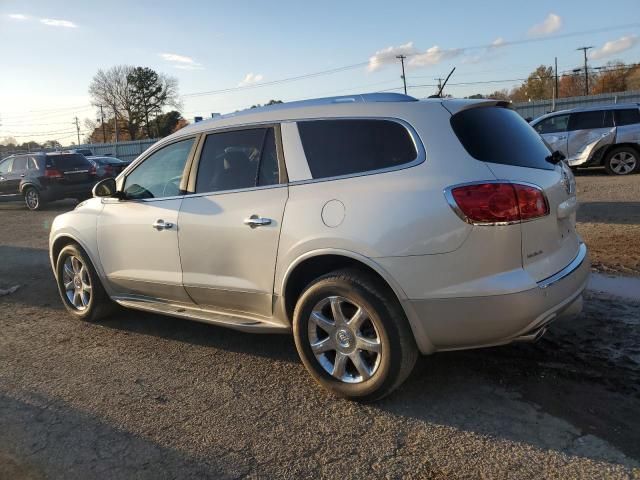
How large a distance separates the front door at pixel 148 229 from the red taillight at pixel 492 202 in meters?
2.20

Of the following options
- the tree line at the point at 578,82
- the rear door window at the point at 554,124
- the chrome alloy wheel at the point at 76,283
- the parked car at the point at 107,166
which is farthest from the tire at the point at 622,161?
the tree line at the point at 578,82

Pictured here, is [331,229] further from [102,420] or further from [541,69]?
[541,69]

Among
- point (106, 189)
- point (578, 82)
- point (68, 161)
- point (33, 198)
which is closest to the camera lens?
point (106, 189)

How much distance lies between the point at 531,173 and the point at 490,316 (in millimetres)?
890

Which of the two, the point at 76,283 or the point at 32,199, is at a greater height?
the point at 32,199

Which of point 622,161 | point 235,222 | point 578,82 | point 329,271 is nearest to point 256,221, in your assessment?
point 235,222

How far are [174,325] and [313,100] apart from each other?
8.19ft

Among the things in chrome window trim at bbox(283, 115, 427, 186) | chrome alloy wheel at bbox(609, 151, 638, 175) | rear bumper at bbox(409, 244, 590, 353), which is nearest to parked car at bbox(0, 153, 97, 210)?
chrome alloy wheel at bbox(609, 151, 638, 175)

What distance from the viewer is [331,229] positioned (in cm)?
336

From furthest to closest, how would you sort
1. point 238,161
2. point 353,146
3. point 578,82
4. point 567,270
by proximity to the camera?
point 578,82 < point 238,161 < point 353,146 < point 567,270

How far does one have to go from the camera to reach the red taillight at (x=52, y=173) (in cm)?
1600

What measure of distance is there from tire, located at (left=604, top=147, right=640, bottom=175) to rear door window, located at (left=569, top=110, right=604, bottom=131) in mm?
790

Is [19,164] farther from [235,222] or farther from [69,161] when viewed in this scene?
[235,222]

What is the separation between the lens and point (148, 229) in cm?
445
